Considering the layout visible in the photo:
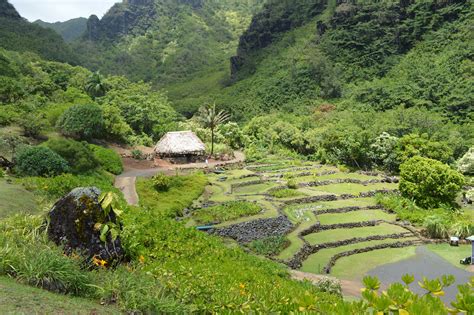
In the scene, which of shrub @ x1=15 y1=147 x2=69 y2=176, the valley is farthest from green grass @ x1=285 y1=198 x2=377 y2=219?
shrub @ x1=15 y1=147 x2=69 y2=176

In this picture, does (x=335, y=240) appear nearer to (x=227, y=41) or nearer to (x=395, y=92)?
(x=395, y=92)

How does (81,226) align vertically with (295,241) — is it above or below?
above

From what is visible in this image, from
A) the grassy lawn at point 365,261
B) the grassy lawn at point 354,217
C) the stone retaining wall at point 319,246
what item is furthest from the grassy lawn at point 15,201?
the grassy lawn at point 354,217

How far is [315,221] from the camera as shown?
83.7 ft

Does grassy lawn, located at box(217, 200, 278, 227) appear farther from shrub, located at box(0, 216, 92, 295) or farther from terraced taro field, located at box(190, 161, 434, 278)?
shrub, located at box(0, 216, 92, 295)

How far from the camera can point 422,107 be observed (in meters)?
57.4

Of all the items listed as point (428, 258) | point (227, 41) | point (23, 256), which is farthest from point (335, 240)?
point (227, 41)

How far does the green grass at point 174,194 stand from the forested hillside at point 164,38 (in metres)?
98.3

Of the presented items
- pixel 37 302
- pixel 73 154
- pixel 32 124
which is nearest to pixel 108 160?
pixel 32 124

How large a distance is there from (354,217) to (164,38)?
485 feet

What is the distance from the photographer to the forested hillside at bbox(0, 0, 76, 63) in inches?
2859

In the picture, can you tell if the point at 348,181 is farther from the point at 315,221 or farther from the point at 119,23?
the point at 119,23

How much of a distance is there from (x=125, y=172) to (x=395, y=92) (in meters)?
45.2

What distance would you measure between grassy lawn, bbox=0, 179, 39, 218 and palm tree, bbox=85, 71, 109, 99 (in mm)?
43678
